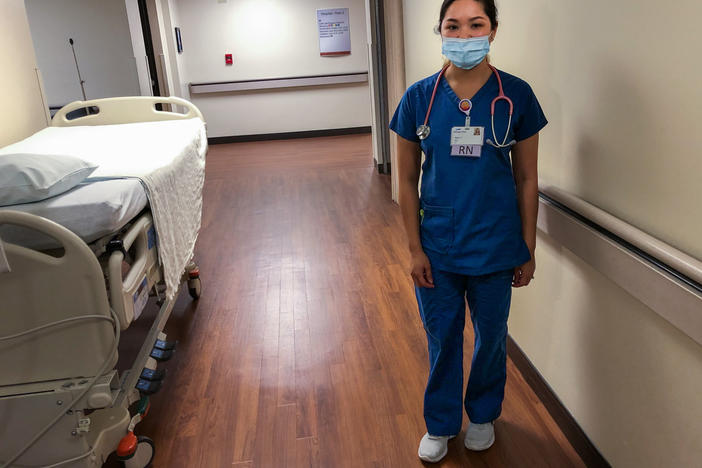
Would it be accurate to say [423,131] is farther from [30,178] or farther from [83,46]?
[83,46]

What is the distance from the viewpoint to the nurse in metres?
1.46

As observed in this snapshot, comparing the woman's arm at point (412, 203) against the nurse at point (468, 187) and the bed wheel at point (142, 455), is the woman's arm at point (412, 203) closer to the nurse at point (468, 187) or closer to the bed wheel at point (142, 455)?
the nurse at point (468, 187)

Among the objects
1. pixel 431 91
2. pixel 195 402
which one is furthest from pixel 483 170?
pixel 195 402

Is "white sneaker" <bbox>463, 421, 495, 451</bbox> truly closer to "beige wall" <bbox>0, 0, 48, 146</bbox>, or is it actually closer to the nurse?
the nurse

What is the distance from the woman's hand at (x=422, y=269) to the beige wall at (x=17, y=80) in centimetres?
218

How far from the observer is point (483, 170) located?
1.49m

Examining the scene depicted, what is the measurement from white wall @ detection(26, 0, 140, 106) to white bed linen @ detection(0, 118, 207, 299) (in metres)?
4.56

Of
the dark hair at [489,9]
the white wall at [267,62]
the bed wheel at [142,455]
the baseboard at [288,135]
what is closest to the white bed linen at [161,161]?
the bed wheel at [142,455]

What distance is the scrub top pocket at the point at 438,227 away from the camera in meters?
1.55

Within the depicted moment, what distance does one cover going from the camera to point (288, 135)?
8.63m

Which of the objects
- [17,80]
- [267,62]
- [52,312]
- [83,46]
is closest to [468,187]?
[52,312]

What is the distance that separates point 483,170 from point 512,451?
90 centimetres

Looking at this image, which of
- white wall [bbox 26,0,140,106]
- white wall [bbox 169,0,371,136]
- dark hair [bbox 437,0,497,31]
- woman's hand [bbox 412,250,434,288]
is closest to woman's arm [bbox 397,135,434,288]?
woman's hand [bbox 412,250,434,288]

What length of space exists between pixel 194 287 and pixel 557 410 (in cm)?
187
